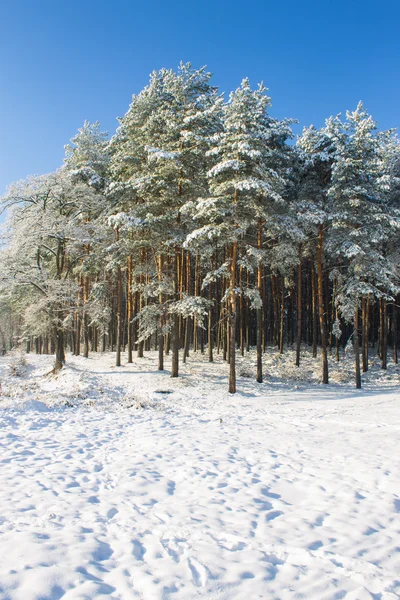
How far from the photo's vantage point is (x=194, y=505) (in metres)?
5.33

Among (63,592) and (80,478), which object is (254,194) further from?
(63,592)

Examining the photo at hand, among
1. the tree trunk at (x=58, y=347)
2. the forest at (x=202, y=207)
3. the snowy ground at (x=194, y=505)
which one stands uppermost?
the forest at (x=202, y=207)

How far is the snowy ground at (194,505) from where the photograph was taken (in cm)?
350

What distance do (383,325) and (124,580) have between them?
84.2ft

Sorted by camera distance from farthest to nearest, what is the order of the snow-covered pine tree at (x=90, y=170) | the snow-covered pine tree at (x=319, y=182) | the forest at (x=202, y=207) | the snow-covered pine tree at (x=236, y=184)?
1. the snow-covered pine tree at (x=90, y=170)
2. the snow-covered pine tree at (x=319, y=182)
3. the forest at (x=202, y=207)
4. the snow-covered pine tree at (x=236, y=184)

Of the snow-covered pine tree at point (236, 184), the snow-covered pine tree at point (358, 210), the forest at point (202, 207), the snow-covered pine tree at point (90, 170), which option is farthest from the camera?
A: the snow-covered pine tree at point (90, 170)

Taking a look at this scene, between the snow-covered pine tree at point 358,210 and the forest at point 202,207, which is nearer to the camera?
the forest at point 202,207

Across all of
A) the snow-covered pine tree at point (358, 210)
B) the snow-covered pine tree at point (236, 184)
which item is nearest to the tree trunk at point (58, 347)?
the snow-covered pine tree at point (236, 184)

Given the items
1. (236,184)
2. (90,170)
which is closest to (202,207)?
(236,184)

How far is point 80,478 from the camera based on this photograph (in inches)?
244

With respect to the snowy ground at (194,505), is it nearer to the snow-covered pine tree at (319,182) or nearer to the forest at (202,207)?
the forest at (202,207)

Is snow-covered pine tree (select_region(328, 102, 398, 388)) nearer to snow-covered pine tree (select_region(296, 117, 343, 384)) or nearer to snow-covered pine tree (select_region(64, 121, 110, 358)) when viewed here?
snow-covered pine tree (select_region(296, 117, 343, 384))

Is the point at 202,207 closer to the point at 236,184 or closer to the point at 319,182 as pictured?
the point at 236,184

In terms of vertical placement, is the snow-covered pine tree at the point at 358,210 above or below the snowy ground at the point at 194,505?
above
